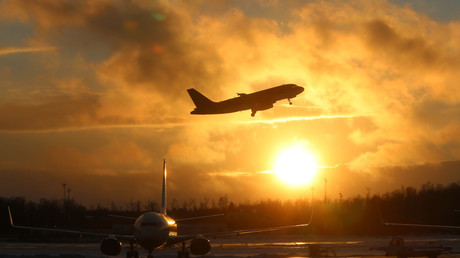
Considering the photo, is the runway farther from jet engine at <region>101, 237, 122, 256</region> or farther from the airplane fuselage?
the airplane fuselage

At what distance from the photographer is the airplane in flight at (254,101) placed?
2970 inches

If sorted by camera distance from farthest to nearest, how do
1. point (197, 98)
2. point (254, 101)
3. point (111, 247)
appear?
1. point (197, 98)
2. point (254, 101)
3. point (111, 247)

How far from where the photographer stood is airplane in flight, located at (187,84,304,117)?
75.4m

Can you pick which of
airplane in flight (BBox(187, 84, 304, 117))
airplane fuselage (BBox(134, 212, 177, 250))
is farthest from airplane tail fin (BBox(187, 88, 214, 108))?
airplane fuselage (BBox(134, 212, 177, 250))

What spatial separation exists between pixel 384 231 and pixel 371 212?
27436 millimetres

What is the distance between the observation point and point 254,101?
76.0 m

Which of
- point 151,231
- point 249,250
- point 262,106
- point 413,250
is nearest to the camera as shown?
point 151,231

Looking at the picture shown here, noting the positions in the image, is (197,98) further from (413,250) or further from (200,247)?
(413,250)

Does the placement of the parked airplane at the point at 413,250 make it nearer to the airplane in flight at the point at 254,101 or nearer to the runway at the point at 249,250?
the runway at the point at 249,250

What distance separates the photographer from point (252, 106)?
7669cm

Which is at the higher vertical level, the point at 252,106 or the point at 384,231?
the point at 252,106

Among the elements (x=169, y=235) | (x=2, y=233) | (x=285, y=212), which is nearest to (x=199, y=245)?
(x=169, y=235)

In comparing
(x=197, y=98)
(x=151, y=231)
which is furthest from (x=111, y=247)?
(x=197, y=98)

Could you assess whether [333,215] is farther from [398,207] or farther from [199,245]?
[199,245]
